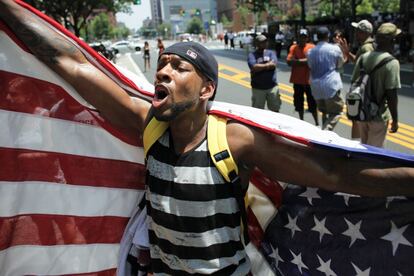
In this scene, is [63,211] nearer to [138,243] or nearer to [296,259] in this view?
[138,243]

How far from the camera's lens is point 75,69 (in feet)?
7.09

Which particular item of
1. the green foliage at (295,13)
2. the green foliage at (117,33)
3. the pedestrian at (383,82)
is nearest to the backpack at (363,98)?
the pedestrian at (383,82)

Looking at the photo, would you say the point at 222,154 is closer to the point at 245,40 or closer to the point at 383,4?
the point at 245,40

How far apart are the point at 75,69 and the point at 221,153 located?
844 mm

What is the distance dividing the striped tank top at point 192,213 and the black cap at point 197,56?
30 centimetres

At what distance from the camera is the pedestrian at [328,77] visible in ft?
22.8

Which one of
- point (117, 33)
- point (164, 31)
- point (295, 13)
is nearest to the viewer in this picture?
point (295, 13)

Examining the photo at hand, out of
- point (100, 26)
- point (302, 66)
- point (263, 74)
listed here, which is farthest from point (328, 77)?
point (100, 26)

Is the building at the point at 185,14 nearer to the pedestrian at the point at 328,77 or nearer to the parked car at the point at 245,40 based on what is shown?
the parked car at the point at 245,40

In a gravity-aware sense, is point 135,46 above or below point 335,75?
below

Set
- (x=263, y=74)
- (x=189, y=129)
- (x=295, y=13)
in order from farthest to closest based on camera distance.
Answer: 1. (x=295, y=13)
2. (x=263, y=74)
3. (x=189, y=129)

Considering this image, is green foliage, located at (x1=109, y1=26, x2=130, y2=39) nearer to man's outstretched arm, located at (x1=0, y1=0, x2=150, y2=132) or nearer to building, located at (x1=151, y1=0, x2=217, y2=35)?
building, located at (x1=151, y1=0, x2=217, y2=35)

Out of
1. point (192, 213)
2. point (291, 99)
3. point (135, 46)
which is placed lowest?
point (135, 46)

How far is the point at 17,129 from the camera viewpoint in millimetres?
2209
